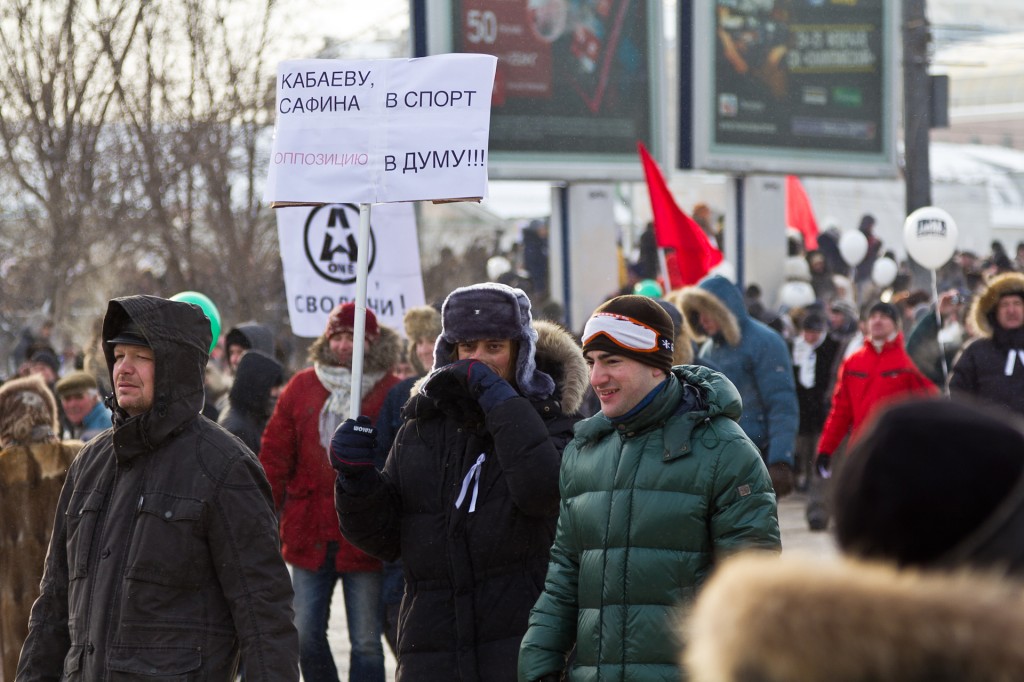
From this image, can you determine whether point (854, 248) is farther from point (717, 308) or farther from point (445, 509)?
point (445, 509)

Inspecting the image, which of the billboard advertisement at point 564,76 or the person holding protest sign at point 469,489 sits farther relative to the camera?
the billboard advertisement at point 564,76

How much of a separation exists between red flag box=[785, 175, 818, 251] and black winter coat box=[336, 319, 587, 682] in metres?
19.1

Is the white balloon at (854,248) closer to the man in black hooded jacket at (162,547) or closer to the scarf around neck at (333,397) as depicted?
the scarf around neck at (333,397)

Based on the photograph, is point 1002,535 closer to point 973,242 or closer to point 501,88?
point 501,88

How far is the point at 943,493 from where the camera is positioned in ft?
5.65

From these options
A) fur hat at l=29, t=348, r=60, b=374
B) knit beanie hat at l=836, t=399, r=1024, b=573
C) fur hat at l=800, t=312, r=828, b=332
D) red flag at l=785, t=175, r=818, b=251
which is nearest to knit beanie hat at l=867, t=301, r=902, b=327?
fur hat at l=800, t=312, r=828, b=332

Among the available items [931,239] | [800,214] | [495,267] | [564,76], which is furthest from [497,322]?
[800,214]

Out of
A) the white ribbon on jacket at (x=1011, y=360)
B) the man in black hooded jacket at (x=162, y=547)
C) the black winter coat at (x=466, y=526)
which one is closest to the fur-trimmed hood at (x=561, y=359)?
the black winter coat at (x=466, y=526)

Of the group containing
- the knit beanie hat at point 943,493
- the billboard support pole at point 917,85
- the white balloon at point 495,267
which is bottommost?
the white balloon at point 495,267

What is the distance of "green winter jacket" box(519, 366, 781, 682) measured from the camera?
12.5ft

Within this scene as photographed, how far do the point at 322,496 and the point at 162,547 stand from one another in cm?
252

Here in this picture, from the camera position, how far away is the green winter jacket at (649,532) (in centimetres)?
382

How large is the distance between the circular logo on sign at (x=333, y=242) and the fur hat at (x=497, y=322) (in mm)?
4020

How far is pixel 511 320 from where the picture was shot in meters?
4.68
